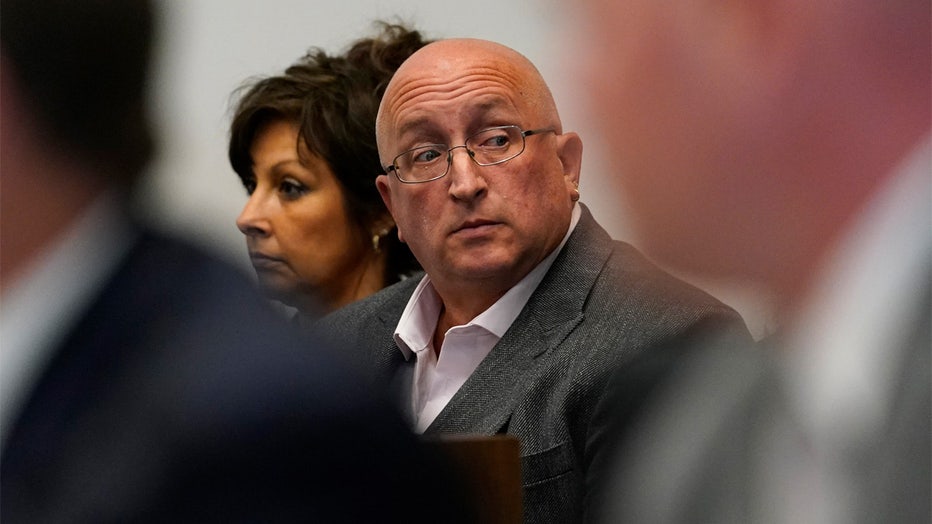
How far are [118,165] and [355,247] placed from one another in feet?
5.44

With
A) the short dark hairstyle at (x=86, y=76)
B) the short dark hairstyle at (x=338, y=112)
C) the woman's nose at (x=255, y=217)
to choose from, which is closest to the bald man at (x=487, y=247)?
the short dark hairstyle at (x=338, y=112)

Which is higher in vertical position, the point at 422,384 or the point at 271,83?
the point at 271,83

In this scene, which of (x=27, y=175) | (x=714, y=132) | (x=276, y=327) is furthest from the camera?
(x=276, y=327)

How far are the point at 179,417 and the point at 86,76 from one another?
0.60 feet

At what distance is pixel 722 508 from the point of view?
0.24m

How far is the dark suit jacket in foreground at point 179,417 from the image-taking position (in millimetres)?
509

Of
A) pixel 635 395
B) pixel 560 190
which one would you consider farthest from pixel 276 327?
pixel 560 190

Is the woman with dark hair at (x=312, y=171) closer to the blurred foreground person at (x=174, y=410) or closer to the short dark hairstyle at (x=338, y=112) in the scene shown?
the short dark hairstyle at (x=338, y=112)

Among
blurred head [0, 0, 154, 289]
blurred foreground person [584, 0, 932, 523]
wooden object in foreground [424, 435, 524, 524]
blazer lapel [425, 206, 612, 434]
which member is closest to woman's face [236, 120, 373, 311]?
blazer lapel [425, 206, 612, 434]

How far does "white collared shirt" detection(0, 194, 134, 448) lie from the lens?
371 mm

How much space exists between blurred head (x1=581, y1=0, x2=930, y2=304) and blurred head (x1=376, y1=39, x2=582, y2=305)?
129 centimetres

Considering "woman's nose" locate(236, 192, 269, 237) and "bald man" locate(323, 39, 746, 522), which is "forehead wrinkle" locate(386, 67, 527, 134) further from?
"woman's nose" locate(236, 192, 269, 237)

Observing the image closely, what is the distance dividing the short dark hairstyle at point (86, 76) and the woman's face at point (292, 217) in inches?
60.7

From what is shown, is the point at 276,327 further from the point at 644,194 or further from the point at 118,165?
the point at 644,194
